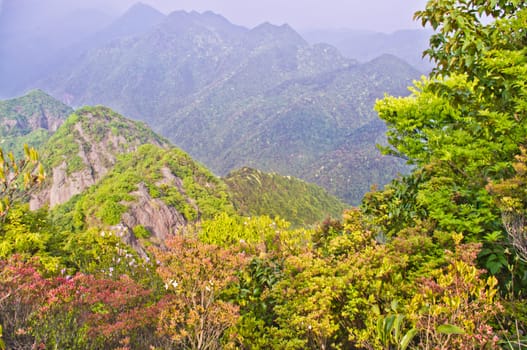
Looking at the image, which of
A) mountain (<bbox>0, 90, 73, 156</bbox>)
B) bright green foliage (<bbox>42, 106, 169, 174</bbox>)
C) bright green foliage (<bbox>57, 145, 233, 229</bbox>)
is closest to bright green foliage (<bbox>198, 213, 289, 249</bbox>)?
bright green foliage (<bbox>57, 145, 233, 229</bbox>)

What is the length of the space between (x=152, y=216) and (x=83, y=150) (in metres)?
41.0

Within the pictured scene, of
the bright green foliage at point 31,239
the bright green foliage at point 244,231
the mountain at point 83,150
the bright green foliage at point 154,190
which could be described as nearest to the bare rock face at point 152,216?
the bright green foliage at point 154,190

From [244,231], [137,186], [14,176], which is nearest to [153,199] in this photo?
[137,186]

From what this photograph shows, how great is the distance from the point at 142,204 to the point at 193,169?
613 inches

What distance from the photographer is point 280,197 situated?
89750mm

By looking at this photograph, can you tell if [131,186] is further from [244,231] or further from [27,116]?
[27,116]

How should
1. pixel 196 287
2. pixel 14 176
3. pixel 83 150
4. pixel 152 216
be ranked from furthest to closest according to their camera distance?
pixel 83 150, pixel 152 216, pixel 196 287, pixel 14 176

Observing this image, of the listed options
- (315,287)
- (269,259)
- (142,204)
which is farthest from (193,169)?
(315,287)

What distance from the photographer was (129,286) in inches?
226

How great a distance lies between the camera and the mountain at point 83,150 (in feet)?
170

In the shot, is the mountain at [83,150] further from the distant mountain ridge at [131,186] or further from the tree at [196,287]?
the tree at [196,287]

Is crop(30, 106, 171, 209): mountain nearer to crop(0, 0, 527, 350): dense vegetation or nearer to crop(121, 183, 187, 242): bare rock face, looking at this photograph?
crop(121, 183, 187, 242): bare rock face

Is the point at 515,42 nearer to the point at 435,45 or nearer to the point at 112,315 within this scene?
the point at 435,45

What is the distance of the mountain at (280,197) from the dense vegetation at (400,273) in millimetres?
62801
